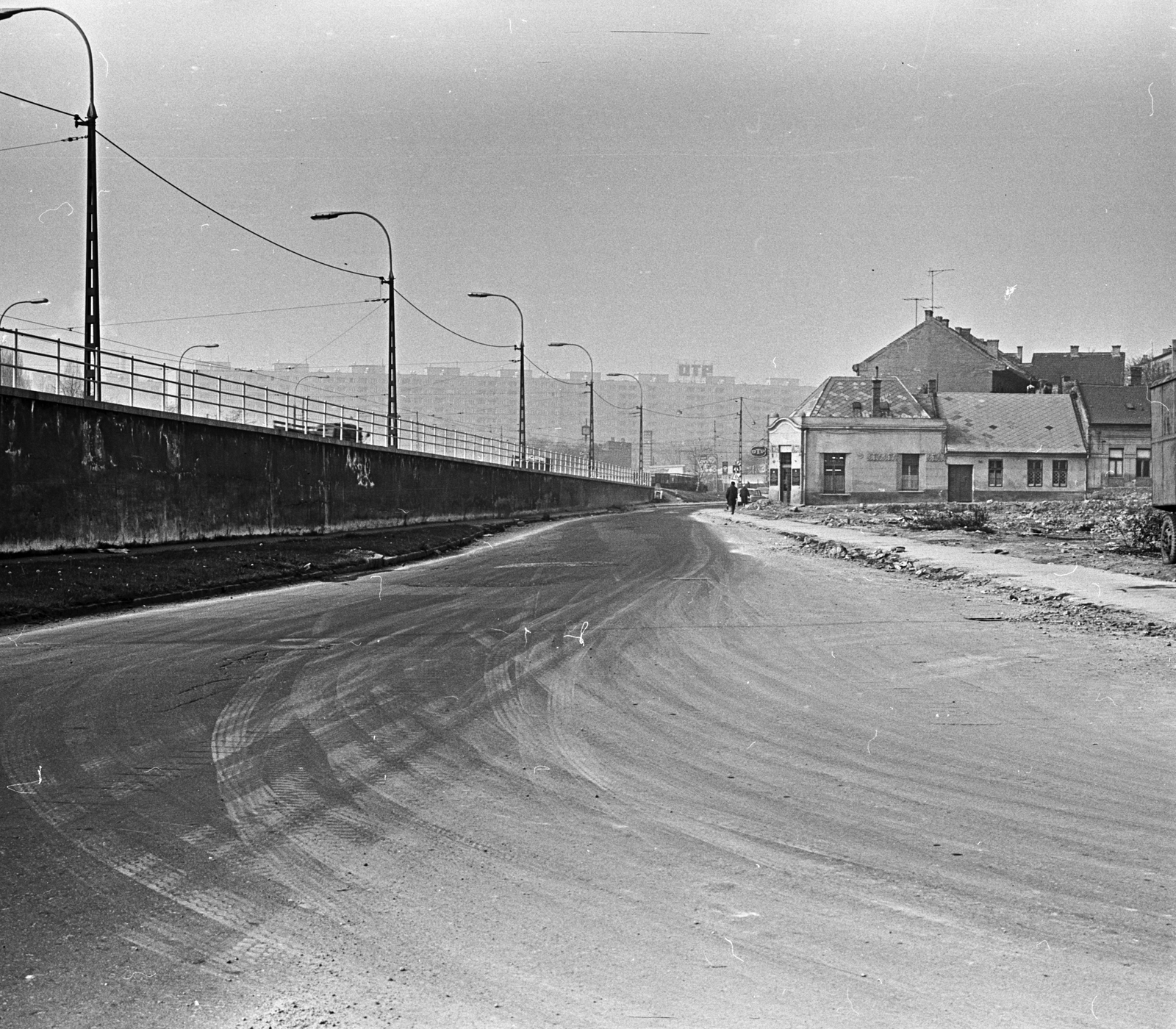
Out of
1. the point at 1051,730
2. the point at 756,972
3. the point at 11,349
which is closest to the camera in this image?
the point at 756,972

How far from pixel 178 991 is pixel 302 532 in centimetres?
2544

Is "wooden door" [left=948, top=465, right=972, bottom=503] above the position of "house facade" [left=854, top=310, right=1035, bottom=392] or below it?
below

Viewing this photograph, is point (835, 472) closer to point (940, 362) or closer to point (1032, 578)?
point (940, 362)

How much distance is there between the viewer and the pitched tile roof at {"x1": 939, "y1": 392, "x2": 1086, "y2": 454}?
69.5m

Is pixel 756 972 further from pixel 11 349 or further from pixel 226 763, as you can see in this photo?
pixel 11 349

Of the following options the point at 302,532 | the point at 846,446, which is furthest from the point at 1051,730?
the point at 846,446

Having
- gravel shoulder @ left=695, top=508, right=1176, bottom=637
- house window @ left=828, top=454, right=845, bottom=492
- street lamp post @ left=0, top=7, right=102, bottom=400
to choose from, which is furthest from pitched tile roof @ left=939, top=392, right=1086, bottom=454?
street lamp post @ left=0, top=7, right=102, bottom=400

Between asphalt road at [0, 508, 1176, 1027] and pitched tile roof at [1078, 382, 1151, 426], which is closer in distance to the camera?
asphalt road at [0, 508, 1176, 1027]

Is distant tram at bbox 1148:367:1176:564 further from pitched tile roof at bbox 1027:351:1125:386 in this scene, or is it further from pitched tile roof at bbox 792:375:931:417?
pitched tile roof at bbox 1027:351:1125:386

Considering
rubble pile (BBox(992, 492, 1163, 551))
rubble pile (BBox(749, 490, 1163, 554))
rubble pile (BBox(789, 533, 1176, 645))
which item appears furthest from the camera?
rubble pile (BBox(749, 490, 1163, 554))

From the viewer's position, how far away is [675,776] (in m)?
5.95

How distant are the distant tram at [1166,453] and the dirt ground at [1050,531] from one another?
0.62 m

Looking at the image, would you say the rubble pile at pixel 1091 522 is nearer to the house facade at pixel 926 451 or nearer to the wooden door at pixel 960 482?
the house facade at pixel 926 451

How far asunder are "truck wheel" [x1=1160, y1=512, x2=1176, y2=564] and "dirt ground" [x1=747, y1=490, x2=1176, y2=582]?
0.19 metres
